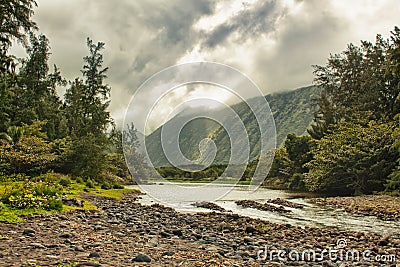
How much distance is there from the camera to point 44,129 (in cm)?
4541

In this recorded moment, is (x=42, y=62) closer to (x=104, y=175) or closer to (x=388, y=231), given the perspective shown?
(x=104, y=175)

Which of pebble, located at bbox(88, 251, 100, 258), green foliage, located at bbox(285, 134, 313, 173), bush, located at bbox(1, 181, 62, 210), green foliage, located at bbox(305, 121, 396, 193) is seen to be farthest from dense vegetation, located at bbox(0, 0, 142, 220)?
green foliage, located at bbox(285, 134, 313, 173)

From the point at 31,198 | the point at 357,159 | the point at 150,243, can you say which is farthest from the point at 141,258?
the point at 357,159

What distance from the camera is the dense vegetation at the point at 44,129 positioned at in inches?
658

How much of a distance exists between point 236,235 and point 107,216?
18.2 feet

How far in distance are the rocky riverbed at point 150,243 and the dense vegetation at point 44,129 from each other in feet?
9.44

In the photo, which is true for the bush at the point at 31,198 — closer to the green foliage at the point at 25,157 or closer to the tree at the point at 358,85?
the green foliage at the point at 25,157

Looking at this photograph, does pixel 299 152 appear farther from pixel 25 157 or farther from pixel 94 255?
pixel 94 255

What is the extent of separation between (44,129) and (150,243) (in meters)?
42.0

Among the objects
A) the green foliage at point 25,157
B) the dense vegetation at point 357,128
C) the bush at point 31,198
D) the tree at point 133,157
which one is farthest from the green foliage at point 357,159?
the bush at point 31,198

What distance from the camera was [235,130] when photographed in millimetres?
10828

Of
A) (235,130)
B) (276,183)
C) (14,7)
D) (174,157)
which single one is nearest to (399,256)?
(235,130)

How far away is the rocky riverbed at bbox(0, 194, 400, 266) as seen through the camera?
630 centimetres

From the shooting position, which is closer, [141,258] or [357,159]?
Answer: [141,258]
